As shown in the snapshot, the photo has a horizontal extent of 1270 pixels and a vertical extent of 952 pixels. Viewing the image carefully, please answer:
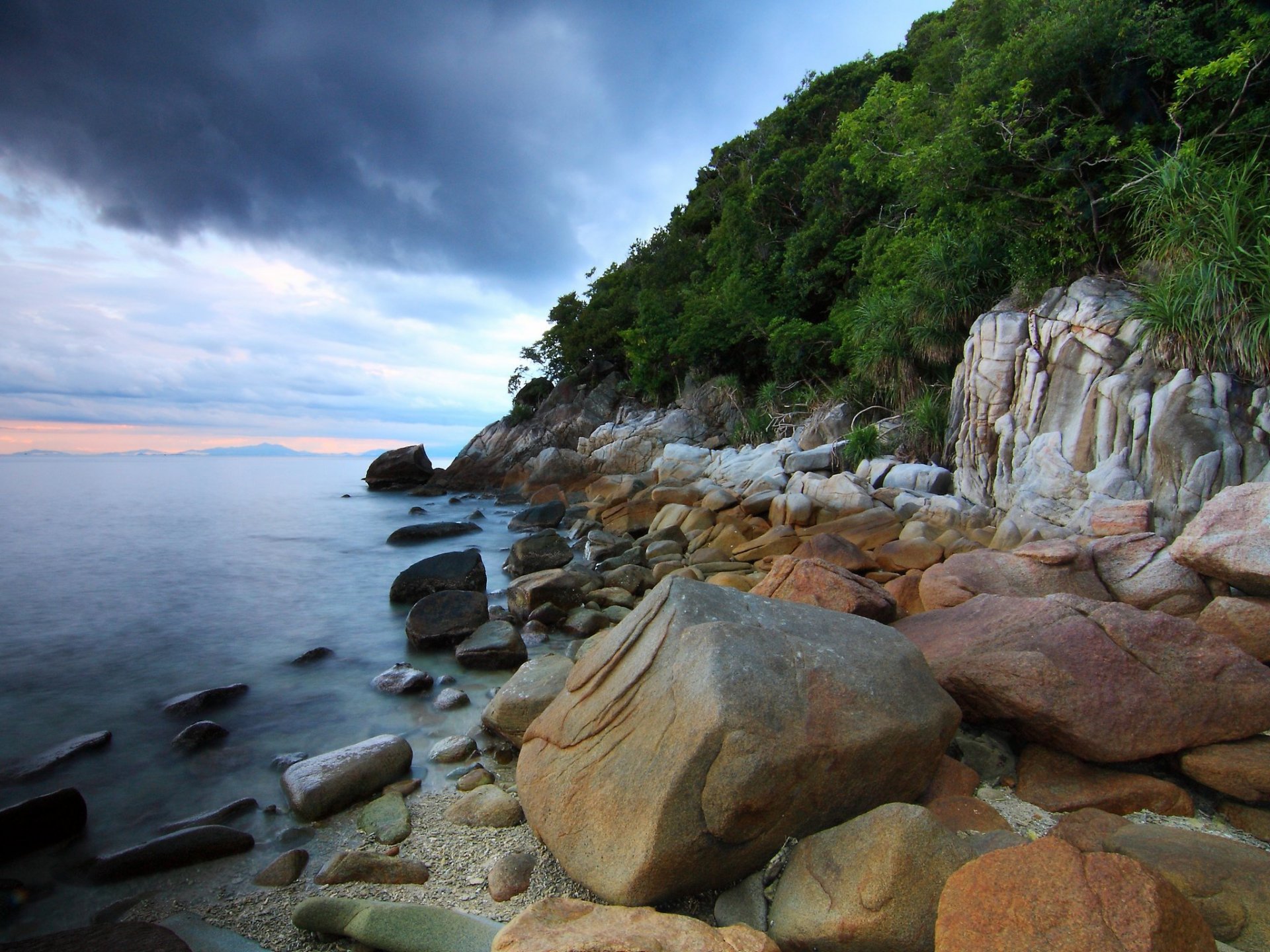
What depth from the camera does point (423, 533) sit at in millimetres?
16781

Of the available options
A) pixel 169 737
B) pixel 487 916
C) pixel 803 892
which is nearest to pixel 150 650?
pixel 169 737

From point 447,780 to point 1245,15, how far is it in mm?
13652

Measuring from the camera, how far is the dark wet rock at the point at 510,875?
10.1 feet

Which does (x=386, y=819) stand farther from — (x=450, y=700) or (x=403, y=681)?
(x=403, y=681)

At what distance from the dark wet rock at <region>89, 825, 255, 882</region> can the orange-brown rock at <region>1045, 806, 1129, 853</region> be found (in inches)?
177

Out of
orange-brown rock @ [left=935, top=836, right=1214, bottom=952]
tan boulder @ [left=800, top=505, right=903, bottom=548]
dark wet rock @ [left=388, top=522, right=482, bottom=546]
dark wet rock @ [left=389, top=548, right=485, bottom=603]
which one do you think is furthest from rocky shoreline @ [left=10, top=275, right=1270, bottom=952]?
dark wet rock @ [left=388, top=522, right=482, bottom=546]

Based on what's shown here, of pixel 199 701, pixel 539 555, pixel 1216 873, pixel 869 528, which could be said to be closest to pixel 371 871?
pixel 1216 873

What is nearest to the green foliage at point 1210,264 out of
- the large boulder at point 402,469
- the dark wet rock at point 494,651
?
the dark wet rock at point 494,651

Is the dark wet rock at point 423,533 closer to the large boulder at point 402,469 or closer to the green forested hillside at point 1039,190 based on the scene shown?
the green forested hillside at point 1039,190

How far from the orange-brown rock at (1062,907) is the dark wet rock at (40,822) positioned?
5033mm

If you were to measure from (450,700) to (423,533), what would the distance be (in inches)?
457

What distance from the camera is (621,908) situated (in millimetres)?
2502

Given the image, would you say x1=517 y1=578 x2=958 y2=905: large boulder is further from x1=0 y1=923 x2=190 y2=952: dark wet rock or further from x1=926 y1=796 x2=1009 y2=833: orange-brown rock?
x1=0 y1=923 x2=190 y2=952: dark wet rock

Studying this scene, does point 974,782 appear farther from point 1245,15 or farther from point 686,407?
point 686,407
